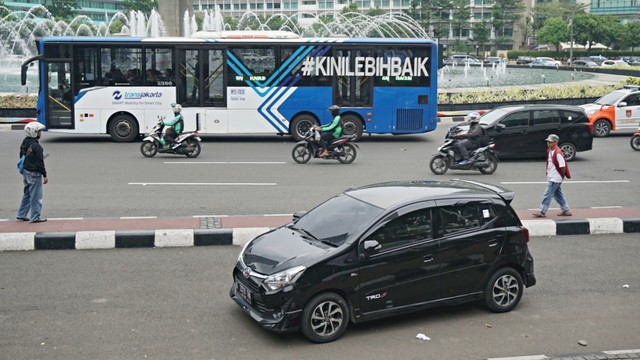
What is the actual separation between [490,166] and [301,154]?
4.65 meters

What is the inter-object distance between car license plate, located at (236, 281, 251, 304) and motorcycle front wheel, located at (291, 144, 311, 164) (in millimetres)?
11278


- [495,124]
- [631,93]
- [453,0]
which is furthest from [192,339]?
[453,0]

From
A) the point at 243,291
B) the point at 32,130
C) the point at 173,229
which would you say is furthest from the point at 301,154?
the point at 243,291

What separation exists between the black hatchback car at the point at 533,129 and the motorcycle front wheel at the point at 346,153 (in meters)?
2.62

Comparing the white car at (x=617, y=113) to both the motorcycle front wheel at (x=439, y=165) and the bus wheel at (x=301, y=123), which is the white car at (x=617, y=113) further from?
the motorcycle front wheel at (x=439, y=165)

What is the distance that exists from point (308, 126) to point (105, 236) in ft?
42.6

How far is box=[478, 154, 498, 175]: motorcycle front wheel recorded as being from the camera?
56.2ft

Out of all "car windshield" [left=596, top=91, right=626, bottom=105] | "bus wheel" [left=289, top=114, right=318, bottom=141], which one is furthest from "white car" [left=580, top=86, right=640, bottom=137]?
"bus wheel" [left=289, top=114, right=318, bottom=141]

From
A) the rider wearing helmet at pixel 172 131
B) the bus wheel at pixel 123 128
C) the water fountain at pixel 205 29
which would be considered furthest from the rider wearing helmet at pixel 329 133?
the water fountain at pixel 205 29

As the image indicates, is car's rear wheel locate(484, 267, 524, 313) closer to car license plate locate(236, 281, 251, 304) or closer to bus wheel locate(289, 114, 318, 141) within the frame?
car license plate locate(236, 281, 251, 304)

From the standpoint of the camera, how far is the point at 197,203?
13.4 metres

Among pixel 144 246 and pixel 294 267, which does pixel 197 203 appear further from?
pixel 294 267

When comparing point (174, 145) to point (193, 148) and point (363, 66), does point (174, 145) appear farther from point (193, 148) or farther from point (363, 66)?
point (363, 66)

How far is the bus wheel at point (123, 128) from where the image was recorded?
22.4 meters
